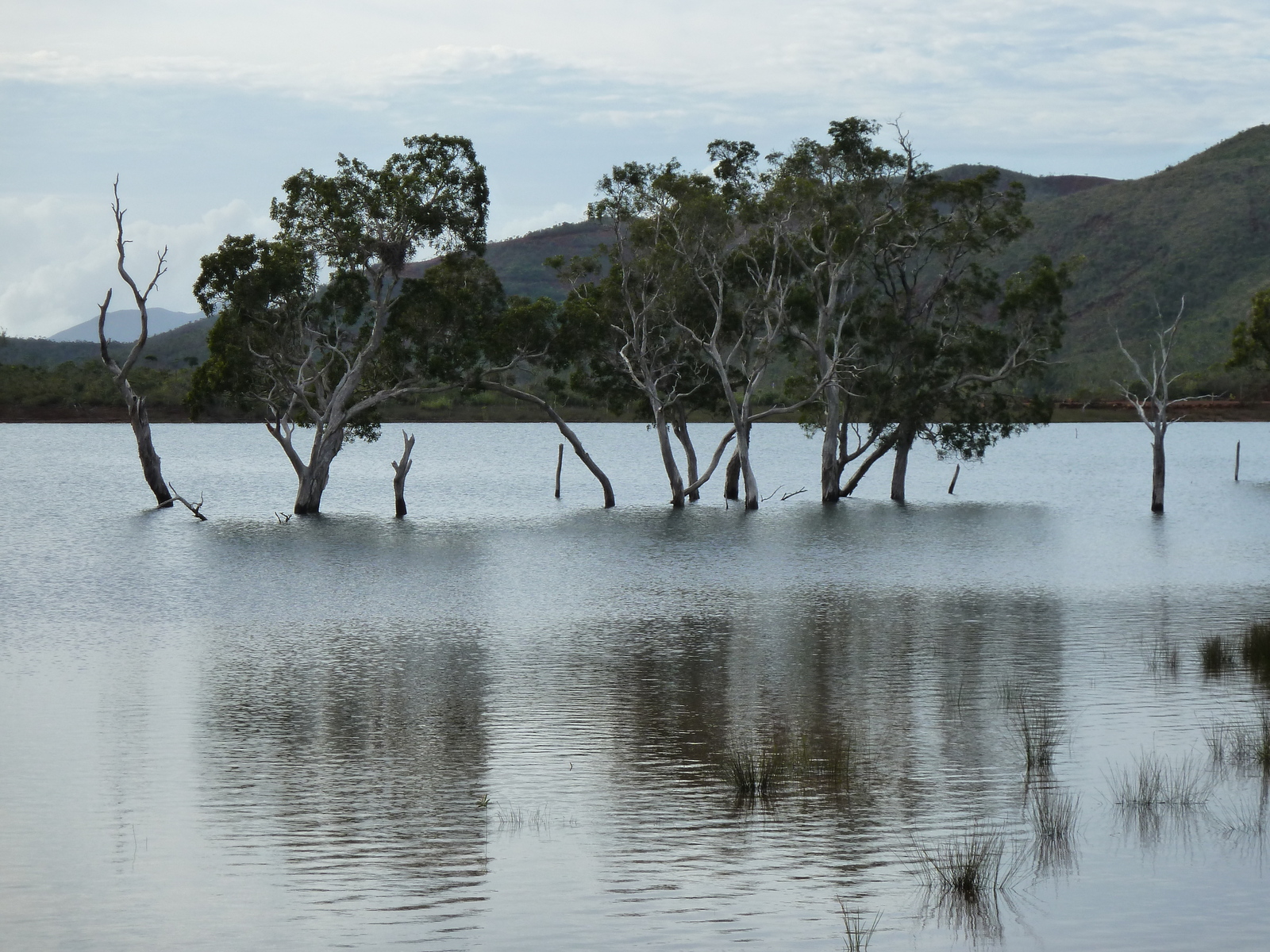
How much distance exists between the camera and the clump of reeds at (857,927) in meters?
9.43

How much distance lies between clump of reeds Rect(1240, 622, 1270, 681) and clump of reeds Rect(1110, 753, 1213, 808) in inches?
237

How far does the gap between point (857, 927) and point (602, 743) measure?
6.13 meters

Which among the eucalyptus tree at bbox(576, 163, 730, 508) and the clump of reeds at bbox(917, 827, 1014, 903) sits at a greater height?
the eucalyptus tree at bbox(576, 163, 730, 508)

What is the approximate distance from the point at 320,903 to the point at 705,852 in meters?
3.02

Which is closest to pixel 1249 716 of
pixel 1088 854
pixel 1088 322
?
pixel 1088 854

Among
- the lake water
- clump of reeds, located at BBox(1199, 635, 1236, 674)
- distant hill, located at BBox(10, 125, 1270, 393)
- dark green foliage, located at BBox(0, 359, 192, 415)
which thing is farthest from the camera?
distant hill, located at BBox(10, 125, 1270, 393)

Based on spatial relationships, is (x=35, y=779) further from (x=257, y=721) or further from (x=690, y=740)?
(x=690, y=740)

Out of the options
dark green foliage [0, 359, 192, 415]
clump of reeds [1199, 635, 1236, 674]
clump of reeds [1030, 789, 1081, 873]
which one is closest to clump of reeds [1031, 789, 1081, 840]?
clump of reeds [1030, 789, 1081, 873]

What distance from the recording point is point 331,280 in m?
52.6

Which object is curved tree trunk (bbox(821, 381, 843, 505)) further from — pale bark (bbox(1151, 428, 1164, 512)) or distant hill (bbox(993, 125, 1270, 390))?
distant hill (bbox(993, 125, 1270, 390))

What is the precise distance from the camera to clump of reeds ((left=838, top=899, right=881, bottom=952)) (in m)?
9.43

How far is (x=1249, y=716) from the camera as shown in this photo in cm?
1661

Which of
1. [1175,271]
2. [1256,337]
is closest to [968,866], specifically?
[1256,337]

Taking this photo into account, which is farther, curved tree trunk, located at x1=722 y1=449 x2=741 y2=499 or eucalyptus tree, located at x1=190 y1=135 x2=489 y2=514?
curved tree trunk, located at x1=722 y1=449 x2=741 y2=499
